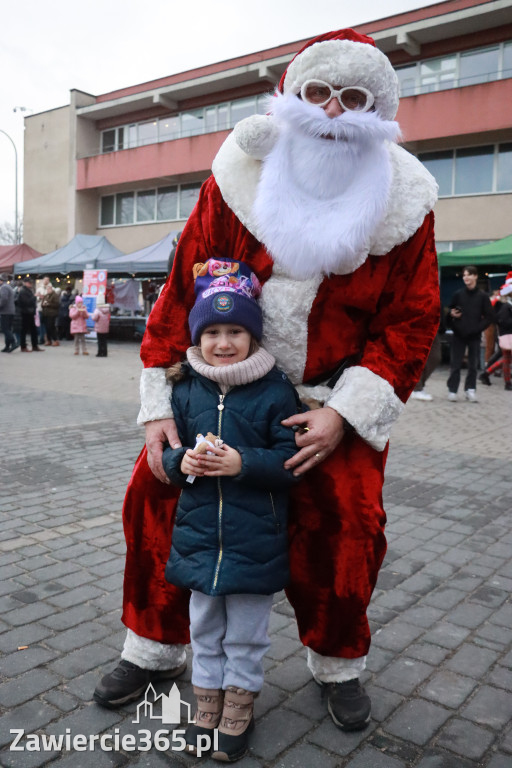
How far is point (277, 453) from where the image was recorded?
2.02 meters

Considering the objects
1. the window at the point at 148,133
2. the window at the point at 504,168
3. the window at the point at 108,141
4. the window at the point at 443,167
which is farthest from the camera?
the window at the point at 108,141

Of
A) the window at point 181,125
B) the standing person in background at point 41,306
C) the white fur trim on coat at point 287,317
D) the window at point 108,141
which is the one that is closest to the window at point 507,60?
the window at point 181,125

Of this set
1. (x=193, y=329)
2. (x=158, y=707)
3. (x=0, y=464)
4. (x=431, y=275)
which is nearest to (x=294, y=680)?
(x=158, y=707)

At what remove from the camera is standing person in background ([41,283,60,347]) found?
64.3 feet

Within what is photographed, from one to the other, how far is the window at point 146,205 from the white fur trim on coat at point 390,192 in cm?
2835

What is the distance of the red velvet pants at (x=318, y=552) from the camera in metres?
2.21

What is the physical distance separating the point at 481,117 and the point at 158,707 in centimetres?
2137

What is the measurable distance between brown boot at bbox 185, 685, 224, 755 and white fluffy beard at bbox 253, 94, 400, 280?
1.34 m

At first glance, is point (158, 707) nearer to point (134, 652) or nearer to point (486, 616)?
point (134, 652)

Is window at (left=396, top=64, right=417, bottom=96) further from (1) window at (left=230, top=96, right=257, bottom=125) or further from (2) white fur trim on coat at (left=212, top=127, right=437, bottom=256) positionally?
(2) white fur trim on coat at (left=212, top=127, right=437, bottom=256)

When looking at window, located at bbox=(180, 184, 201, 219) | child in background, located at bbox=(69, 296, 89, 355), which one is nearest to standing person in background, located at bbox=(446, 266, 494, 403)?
child in background, located at bbox=(69, 296, 89, 355)

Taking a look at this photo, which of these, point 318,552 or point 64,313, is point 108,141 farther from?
point 318,552

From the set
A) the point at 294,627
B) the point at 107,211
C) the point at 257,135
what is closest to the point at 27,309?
the point at 294,627
